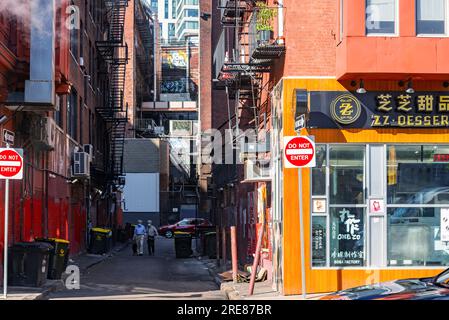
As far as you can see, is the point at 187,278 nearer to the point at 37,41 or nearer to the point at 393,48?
the point at 37,41

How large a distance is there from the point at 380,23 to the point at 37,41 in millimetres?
7796

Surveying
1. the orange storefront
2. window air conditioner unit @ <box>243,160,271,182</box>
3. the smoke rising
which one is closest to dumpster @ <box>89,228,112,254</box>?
window air conditioner unit @ <box>243,160,271,182</box>

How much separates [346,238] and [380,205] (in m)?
0.96

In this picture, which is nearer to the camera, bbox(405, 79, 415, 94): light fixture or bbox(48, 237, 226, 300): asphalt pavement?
bbox(405, 79, 415, 94): light fixture

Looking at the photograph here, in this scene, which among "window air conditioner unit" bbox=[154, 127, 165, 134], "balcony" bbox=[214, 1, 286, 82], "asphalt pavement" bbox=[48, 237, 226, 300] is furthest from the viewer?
"window air conditioner unit" bbox=[154, 127, 165, 134]

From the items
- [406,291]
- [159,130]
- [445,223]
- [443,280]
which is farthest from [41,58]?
[159,130]

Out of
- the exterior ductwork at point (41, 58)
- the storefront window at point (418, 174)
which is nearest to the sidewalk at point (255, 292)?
the storefront window at point (418, 174)

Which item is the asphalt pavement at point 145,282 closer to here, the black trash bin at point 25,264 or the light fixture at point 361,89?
the black trash bin at point 25,264

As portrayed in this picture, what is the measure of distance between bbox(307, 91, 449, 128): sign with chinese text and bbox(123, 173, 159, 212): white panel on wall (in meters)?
52.9

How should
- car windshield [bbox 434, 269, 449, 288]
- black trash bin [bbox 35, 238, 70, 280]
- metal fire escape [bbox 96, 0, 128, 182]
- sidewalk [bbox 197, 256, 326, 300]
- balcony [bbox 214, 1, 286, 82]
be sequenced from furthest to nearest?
metal fire escape [bbox 96, 0, 128, 182]
black trash bin [bbox 35, 238, 70, 280]
balcony [bbox 214, 1, 286, 82]
sidewalk [bbox 197, 256, 326, 300]
car windshield [bbox 434, 269, 449, 288]

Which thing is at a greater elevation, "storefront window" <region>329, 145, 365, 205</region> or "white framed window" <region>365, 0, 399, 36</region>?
"white framed window" <region>365, 0, 399, 36</region>

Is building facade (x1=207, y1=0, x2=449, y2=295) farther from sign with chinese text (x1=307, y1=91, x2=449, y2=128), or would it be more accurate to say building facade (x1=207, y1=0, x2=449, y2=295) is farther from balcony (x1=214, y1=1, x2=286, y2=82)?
balcony (x1=214, y1=1, x2=286, y2=82)

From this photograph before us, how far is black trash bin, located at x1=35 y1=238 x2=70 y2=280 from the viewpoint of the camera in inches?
806
